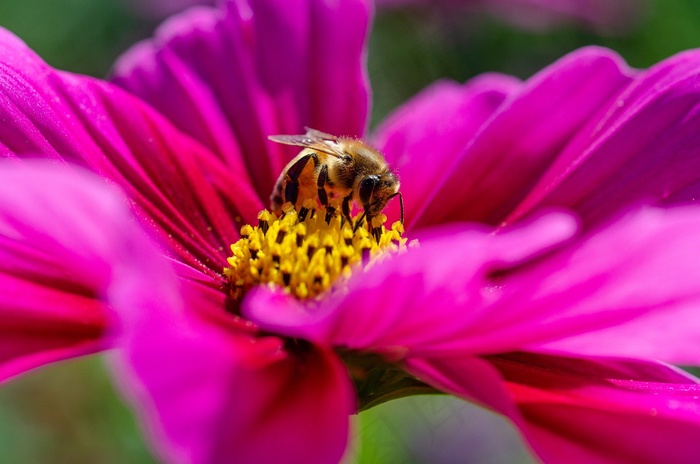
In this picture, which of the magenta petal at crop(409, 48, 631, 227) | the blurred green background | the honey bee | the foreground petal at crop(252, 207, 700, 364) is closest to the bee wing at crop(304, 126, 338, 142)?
the honey bee

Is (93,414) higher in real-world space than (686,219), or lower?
lower

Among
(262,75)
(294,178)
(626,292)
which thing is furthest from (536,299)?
(262,75)

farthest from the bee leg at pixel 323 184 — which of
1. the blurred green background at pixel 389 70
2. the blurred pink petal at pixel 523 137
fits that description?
the blurred green background at pixel 389 70

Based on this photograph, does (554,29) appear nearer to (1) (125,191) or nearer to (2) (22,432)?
(2) (22,432)

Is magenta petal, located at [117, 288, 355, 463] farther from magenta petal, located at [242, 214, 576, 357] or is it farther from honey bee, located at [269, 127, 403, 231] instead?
honey bee, located at [269, 127, 403, 231]

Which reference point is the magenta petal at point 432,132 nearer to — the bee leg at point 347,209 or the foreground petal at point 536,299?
the bee leg at point 347,209

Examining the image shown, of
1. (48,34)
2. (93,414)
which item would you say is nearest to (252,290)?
(93,414)
